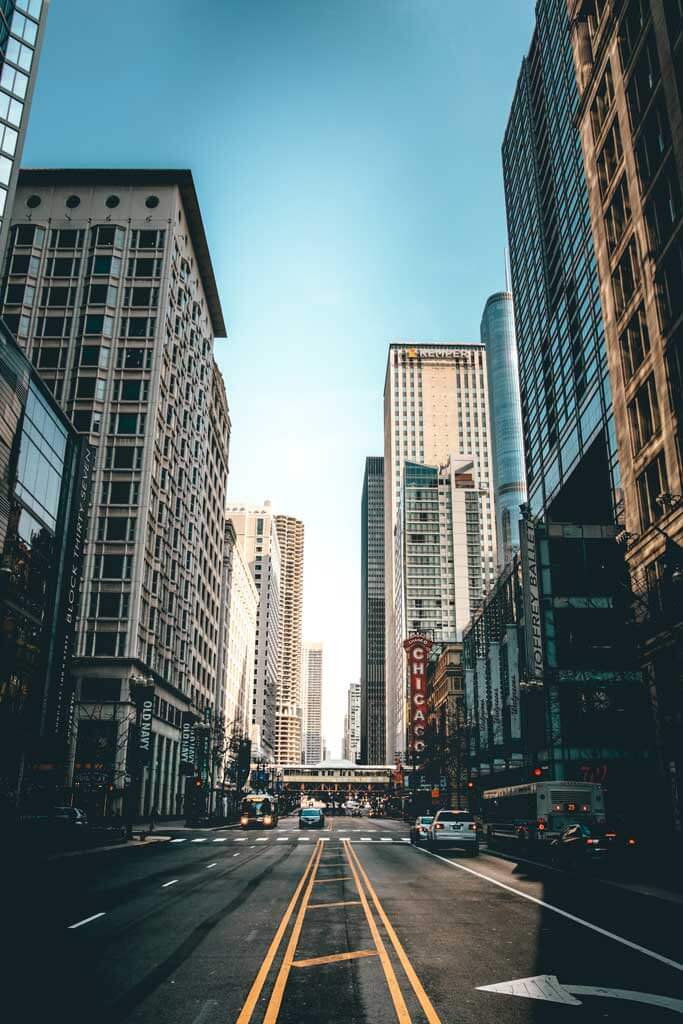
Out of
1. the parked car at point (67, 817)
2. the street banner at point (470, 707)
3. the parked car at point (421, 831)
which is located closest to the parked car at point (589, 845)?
the parked car at point (421, 831)

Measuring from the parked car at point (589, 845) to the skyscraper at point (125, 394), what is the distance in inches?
1605

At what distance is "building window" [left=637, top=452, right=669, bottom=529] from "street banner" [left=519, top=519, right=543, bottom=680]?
1165cm

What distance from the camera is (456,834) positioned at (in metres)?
35.0

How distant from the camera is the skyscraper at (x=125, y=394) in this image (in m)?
65.9

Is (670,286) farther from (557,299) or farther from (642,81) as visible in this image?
(557,299)

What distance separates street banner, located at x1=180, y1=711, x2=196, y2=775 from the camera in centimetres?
8112

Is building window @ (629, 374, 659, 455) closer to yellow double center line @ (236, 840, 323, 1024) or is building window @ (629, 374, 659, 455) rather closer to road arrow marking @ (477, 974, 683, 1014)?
yellow double center line @ (236, 840, 323, 1024)

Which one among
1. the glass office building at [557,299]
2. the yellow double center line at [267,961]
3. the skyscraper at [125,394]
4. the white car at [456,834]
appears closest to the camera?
the yellow double center line at [267,961]

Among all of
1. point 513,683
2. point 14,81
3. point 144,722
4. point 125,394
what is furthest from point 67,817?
point 14,81

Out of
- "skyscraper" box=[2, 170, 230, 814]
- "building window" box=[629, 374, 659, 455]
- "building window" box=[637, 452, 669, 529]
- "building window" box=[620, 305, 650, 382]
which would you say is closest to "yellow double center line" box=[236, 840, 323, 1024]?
"building window" box=[637, 452, 669, 529]

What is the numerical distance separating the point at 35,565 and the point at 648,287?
118ft

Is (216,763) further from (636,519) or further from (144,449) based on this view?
(636,519)

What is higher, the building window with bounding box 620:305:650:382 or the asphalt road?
the building window with bounding box 620:305:650:382

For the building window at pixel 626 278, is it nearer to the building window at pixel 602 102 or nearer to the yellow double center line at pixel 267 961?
the building window at pixel 602 102
